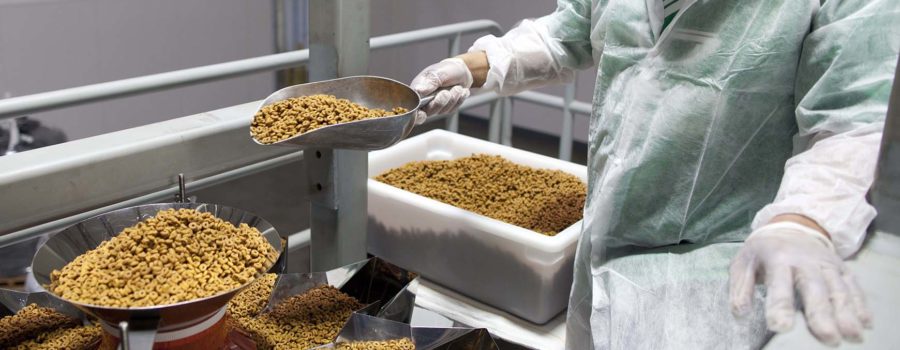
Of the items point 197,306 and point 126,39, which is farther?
point 126,39

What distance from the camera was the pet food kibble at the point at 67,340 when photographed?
0.96 m

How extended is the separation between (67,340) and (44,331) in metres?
0.04

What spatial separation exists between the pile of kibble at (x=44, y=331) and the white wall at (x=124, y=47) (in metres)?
2.49

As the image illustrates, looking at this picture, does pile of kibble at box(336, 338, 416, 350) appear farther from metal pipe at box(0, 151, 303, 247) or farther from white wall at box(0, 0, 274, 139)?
white wall at box(0, 0, 274, 139)

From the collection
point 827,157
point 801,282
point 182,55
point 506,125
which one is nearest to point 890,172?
point 801,282

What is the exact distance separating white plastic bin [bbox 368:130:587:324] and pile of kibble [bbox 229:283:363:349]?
317mm

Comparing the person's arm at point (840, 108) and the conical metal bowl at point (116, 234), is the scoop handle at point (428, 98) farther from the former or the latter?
the person's arm at point (840, 108)

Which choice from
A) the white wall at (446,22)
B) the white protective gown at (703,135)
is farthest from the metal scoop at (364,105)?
the white wall at (446,22)

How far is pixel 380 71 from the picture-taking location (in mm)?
5145

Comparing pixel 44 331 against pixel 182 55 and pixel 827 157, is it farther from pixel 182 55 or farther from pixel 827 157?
pixel 182 55

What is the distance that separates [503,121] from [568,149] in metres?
0.25

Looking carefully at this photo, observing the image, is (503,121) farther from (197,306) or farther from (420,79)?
→ (197,306)

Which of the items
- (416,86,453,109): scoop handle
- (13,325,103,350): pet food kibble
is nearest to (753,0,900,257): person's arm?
(416,86,453,109): scoop handle

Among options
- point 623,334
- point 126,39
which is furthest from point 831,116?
point 126,39
